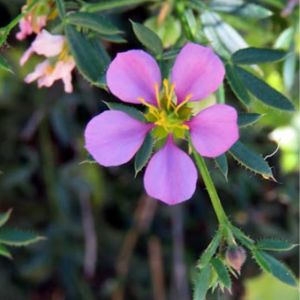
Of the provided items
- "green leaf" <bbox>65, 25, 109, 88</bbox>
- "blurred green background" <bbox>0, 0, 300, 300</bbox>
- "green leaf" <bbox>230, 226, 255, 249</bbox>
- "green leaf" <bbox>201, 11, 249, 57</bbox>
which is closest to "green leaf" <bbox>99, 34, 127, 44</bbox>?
"green leaf" <bbox>65, 25, 109, 88</bbox>

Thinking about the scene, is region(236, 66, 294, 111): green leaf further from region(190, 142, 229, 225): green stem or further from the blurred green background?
the blurred green background

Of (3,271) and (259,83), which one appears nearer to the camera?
(259,83)

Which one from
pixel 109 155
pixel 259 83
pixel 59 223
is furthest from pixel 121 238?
pixel 109 155

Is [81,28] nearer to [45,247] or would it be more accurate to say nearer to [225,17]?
[225,17]

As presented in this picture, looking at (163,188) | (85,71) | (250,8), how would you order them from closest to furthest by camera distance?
(163,188) → (85,71) → (250,8)

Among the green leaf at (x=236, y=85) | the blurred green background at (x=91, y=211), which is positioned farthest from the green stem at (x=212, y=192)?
the blurred green background at (x=91, y=211)

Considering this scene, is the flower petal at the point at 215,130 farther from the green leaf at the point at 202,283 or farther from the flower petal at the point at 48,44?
the flower petal at the point at 48,44

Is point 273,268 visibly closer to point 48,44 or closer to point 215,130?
point 215,130
